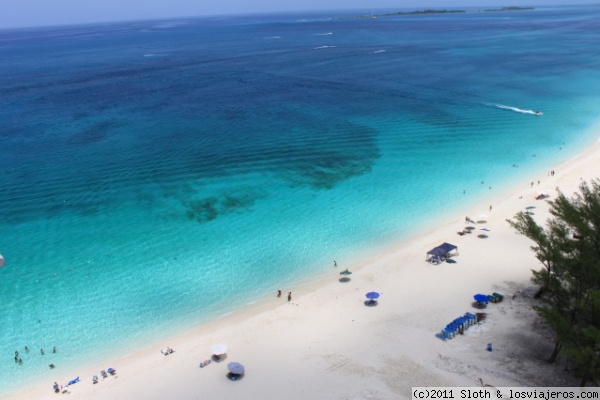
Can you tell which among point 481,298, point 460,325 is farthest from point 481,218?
point 460,325

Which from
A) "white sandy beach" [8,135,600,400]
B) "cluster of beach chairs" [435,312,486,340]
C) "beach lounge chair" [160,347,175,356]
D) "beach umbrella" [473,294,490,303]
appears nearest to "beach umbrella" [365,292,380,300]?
"white sandy beach" [8,135,600,400]

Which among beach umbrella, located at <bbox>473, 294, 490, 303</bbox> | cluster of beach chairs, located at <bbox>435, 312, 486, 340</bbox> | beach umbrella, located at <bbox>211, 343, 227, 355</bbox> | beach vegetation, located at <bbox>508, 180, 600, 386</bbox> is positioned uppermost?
beach vegetation, located at <bbox>508, 180, 600, 386</bbox>

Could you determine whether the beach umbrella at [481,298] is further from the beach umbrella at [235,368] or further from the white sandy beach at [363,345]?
the beach umbrella at [235,368]

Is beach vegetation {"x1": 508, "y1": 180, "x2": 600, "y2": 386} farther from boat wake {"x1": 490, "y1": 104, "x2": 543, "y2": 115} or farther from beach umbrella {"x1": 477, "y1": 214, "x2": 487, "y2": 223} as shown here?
boat wake {"x1": 490, "y1": 104, "x2": 543, "y2": 115}

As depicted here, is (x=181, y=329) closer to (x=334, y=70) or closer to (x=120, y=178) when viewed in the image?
(x=120, y=178)

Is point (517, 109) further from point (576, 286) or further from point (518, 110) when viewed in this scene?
point (576, 286)

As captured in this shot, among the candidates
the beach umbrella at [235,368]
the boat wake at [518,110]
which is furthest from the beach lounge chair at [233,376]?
the boat wake at [518,110]

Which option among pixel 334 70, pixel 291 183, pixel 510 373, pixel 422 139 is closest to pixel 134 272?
pixel 291 183
